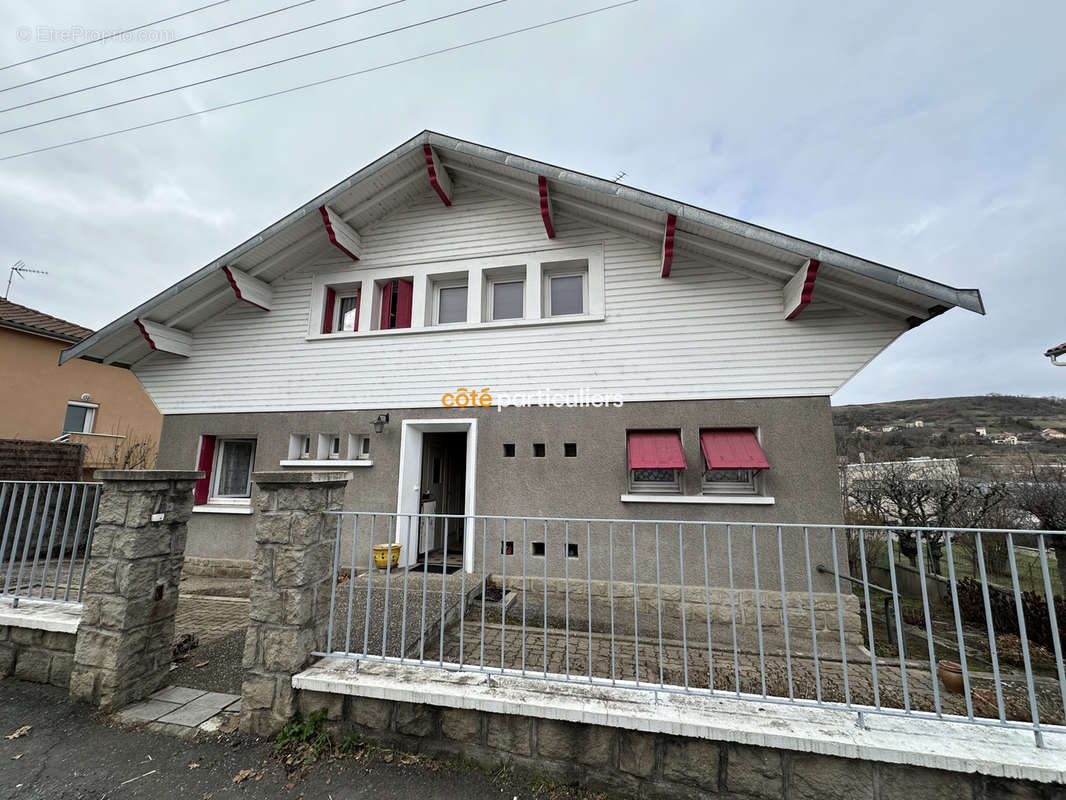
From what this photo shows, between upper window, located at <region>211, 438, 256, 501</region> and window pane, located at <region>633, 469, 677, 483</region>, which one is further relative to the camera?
upper window, located at <region>211, 438, 256, 501</region>

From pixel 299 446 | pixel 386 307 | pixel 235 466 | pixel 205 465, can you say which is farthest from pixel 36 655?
pixel 386 307

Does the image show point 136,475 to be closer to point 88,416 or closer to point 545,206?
point 545,206

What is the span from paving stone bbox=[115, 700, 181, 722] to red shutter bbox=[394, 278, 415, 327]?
5247mm

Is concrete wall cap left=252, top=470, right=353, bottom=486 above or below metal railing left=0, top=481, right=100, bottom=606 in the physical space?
above

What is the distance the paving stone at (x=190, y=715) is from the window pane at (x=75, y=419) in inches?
528

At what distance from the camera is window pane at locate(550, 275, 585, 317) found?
6711 mm

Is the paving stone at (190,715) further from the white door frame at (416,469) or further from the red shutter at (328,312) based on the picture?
the red shutter at (328,312)

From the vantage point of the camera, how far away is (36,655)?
3.51 meters

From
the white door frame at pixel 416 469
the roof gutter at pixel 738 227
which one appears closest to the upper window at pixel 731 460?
the roof gutter at pixel 738 227

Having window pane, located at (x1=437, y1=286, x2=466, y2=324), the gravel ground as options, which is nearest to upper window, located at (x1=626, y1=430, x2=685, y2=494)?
window pane, located at (x1=437, y1=286, x2=466, y2=324)

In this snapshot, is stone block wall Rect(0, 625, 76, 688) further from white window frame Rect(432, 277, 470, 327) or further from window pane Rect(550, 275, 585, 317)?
window pane Rect(550, 275, 585, 317)

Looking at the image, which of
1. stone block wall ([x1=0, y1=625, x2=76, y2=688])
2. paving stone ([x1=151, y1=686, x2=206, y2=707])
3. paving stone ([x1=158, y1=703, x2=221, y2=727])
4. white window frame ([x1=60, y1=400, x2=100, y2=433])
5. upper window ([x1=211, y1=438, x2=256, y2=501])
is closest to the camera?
paving stone ([x1=158, y1=703, x2=221, y2=727])

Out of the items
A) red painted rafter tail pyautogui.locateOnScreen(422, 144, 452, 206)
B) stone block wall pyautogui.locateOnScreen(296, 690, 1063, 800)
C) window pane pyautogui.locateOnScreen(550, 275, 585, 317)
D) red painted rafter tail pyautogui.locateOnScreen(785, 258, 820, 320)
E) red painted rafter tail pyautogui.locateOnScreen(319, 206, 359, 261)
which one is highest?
red painted rafter tail pyautogui.locateOnScreen(422, 144, 452, 206)

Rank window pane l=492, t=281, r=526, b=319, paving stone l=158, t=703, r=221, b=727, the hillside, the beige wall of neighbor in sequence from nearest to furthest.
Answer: paving stone l=158, t=703, r=221, b=727 → window pane l=492, t=281, r=526, b=319 → the beige wall of neighbor → the hillside
